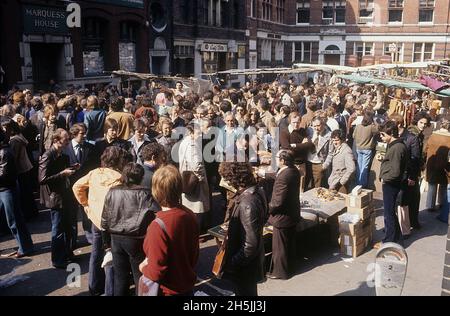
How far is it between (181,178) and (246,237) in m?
0.91

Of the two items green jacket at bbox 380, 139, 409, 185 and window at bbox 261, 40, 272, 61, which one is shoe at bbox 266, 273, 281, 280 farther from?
window at bbox 261, 40, 272, 61

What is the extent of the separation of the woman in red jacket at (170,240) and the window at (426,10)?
45.3 meters

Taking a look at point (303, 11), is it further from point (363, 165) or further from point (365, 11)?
point (363, 165)

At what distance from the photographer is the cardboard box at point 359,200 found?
271 inches

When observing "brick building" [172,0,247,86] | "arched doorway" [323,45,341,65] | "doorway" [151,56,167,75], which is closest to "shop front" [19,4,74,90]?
"doorway" [151,56,167,75]

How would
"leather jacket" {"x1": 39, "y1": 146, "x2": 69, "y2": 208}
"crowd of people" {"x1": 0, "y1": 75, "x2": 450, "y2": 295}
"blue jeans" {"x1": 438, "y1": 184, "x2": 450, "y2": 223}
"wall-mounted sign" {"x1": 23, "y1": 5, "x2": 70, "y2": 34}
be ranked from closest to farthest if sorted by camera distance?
"crowd of people" {"x1": 0, "y1": 75, "x2": 450, "y2": 295} < "leather jacket" {"x1": 39, "y1": 146, "x2": 69, "y2": 208} < "blue jeans" {"x1": 438, "y1": 184, "x2": 450, "y2": 223} < "wall-mounted sign" {"x1": 23, "y1": 5, "x2": 70, "y2": 34}

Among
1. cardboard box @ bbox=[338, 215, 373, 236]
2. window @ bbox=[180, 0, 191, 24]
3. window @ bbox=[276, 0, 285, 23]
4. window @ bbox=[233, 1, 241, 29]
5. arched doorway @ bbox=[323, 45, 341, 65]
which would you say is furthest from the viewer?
arched doorway @ bbox=[323, 45, 341, 65]

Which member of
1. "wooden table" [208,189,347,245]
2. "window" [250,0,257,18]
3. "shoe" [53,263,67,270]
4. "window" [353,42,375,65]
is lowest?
"shoe" [53,263,67,270]

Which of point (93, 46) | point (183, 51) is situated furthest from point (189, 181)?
Result: point (183, 51)

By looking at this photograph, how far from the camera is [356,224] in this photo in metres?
6.72

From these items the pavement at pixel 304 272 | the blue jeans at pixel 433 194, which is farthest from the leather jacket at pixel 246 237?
the blue jeans at pixel 433 194

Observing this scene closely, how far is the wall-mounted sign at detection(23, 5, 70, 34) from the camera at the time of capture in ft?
55.2

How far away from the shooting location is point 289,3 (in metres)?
46.7
